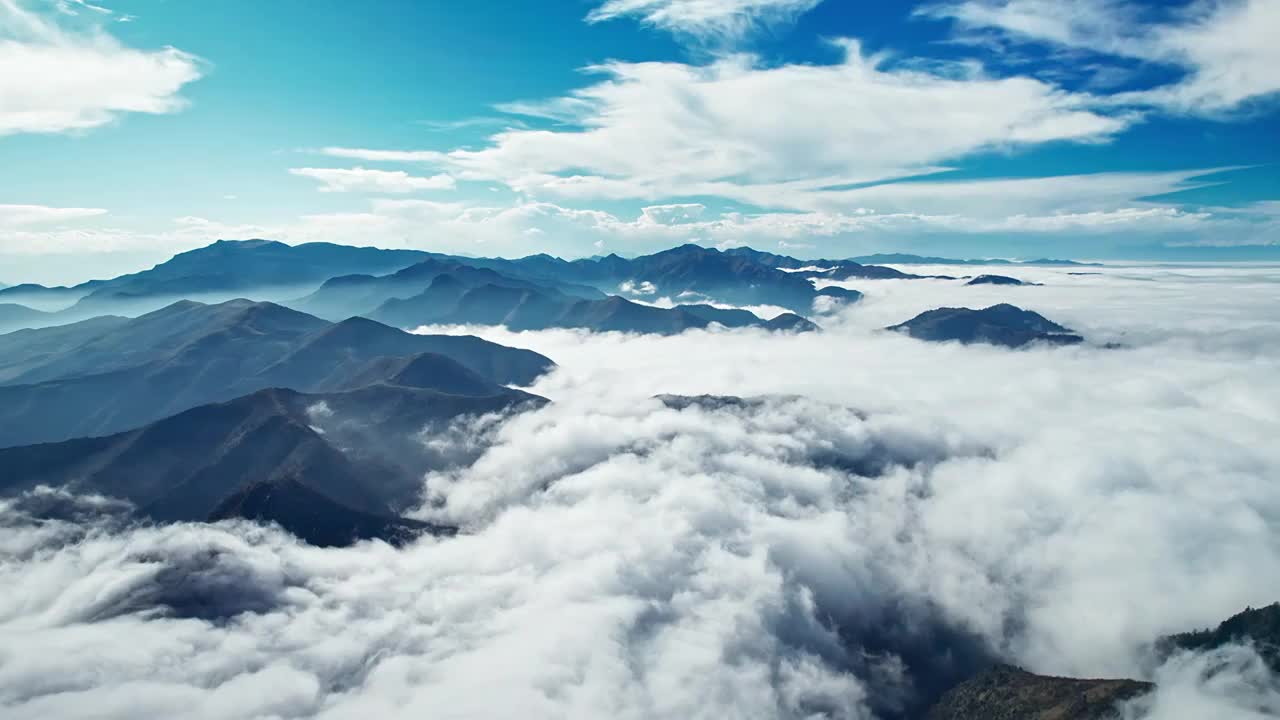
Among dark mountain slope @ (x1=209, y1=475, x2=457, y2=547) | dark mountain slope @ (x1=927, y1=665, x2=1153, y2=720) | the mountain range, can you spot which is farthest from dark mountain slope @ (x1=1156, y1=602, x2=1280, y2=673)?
dark mountain slope @ (x1=209, y1=475, x2=457, y2=547)

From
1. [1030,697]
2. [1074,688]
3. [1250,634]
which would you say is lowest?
[1030,697]

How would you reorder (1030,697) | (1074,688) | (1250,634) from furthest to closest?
(1250,634) < (1030,697) < (1074,688)

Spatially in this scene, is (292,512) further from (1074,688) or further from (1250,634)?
(1250,634)

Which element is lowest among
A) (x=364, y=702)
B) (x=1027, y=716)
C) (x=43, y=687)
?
(x=1027, y=716)

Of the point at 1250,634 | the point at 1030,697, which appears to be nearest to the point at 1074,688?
the point at 1030,697

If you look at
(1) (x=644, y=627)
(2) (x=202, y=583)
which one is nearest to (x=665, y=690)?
(1) (x=644, y=627)

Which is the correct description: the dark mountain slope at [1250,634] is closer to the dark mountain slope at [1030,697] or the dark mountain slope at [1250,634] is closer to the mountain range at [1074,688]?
the mountain range at [1074,688]

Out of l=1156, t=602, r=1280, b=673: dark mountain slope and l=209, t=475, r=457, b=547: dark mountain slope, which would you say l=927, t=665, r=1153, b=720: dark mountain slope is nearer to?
l=1156, t=602, r=1280, b=673: dark mountain slope

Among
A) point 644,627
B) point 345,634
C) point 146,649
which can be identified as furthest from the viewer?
point 644,627

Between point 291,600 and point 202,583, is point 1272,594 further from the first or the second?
point 202,583

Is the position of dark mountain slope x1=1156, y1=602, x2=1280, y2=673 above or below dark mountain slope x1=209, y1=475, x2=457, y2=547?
below

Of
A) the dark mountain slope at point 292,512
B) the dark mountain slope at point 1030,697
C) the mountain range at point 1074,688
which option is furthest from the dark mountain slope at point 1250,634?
the dark mountain slope at point 292,512
